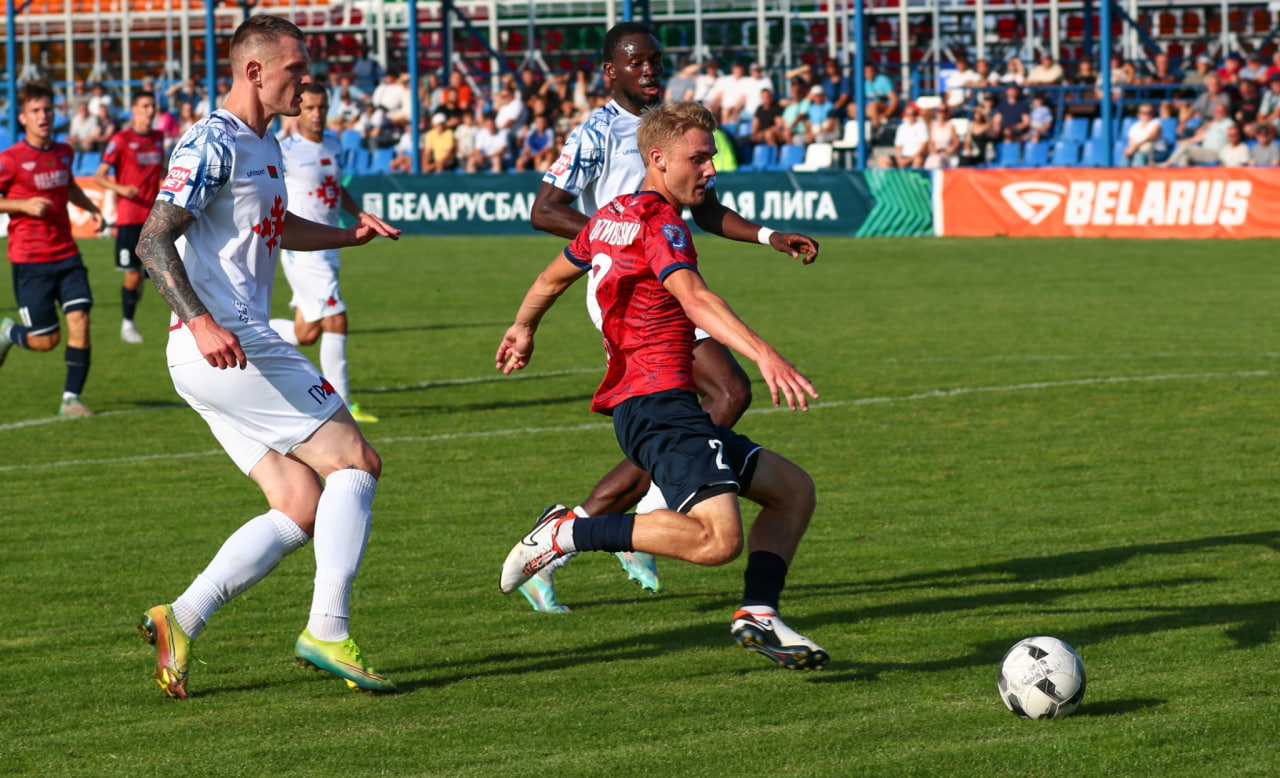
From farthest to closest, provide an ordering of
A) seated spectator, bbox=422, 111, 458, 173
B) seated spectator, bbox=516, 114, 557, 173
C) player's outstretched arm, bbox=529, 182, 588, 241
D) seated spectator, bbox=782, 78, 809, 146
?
seated spectator, bbox=422, 111, 458, 173 → seated spectator, bbox=516, 114, 557, 173 → seated spectator, bbox=782, 78, 809, 146 → player's outstretched arm, bbox=529, 182, 588, 241

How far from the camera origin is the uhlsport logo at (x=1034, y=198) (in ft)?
85.6

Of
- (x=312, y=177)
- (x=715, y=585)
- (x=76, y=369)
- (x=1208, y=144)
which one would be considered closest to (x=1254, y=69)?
(x=1208, y=144)

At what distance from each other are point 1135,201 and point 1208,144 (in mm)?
1649

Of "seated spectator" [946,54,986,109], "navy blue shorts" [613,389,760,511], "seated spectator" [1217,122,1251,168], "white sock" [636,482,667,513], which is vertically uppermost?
"seated spectator" [946,54,986,109]

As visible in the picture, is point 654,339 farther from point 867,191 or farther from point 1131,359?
point 867,191

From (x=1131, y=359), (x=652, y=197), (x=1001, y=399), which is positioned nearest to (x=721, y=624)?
(x=652, y=197)

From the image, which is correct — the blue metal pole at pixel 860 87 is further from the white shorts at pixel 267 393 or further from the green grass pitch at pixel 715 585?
the white shorts at pixel 267 393

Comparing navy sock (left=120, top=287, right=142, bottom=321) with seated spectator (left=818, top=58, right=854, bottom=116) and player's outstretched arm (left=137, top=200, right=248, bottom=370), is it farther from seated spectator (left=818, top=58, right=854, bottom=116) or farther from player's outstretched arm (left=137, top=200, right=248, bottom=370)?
seated spectator (left=818, top=58, right=854, bottom=116)

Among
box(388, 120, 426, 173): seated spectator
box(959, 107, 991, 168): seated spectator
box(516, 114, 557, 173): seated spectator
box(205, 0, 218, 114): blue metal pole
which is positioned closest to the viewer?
box(959, 107, 991, 168): seated spectator

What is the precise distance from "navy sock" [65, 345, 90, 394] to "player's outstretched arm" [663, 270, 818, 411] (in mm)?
8185

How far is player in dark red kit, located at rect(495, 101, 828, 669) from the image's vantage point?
5.43 meters

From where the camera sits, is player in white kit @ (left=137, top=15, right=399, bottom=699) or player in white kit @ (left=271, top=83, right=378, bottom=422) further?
player in white kit @ (left=271, top=83, right=378, bottom=422)

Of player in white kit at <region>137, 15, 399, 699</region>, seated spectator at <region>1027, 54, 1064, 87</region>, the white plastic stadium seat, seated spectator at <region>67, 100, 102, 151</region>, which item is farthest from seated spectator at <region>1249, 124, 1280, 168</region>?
seated spectator at <region>67, 100, 102, 151</region>

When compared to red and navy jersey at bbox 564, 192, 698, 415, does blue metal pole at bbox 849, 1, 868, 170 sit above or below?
above
